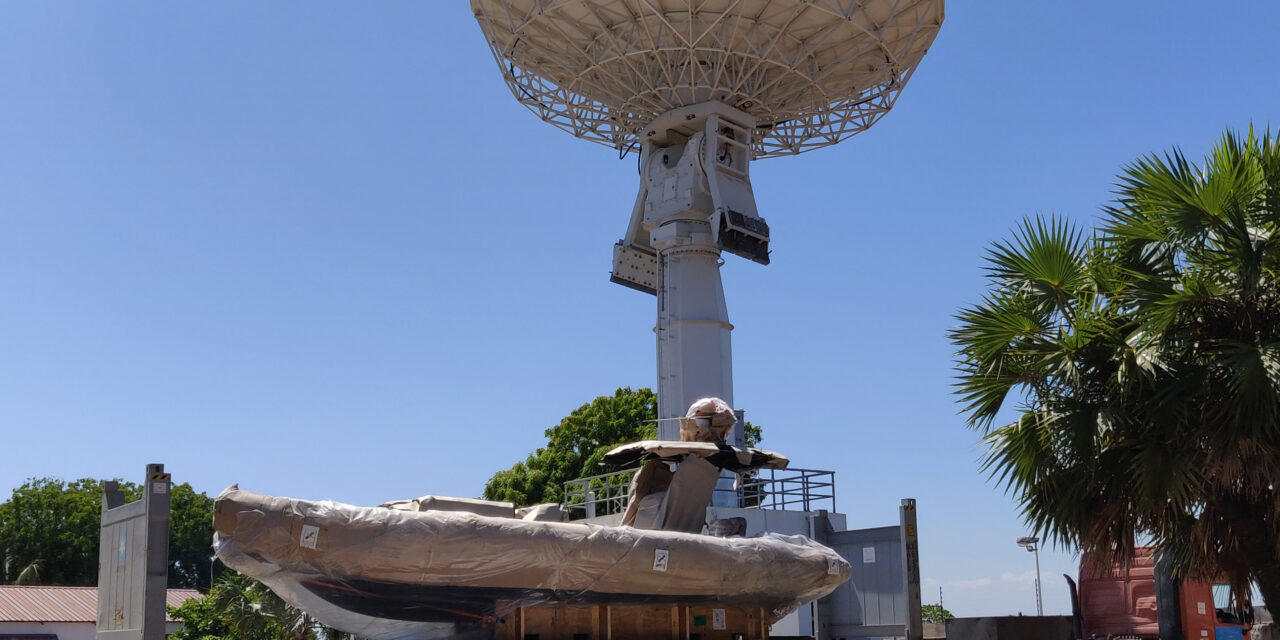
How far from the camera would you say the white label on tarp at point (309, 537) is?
8.88 metres

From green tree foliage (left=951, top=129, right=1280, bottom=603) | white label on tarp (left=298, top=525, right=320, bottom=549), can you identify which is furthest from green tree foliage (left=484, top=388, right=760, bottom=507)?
white label on tarp (left=298, top=525, right=320, bottom=549)

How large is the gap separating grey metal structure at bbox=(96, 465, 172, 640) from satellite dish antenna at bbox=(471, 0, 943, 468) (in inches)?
765

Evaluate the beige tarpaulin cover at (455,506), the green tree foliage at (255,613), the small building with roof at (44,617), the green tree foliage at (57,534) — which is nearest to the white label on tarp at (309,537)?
the beige tarpaulin cover at (455,506)

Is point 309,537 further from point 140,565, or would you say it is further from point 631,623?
point 631,623

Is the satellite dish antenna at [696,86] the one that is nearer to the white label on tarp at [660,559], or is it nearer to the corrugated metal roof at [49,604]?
the white label on tarp at [660,559]

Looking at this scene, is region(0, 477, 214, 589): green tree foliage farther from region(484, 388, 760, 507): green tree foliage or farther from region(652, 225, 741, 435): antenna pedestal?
region(652, 225, 741, 435): antenna pedestal

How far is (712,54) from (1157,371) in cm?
2023

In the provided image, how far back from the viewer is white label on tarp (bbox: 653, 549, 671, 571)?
10109 millimetres

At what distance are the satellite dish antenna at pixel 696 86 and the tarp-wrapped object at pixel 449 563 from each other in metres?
18.8

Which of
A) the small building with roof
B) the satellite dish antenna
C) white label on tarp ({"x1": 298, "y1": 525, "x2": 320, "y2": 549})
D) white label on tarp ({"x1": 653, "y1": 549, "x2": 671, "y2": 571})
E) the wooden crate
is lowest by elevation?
the small building with roof

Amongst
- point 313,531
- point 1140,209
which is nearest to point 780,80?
point 1140,209

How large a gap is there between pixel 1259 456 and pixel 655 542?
5785mm

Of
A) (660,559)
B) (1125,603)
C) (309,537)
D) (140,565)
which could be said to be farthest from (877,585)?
(140,565)

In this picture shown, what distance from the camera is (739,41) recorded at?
30.1m
